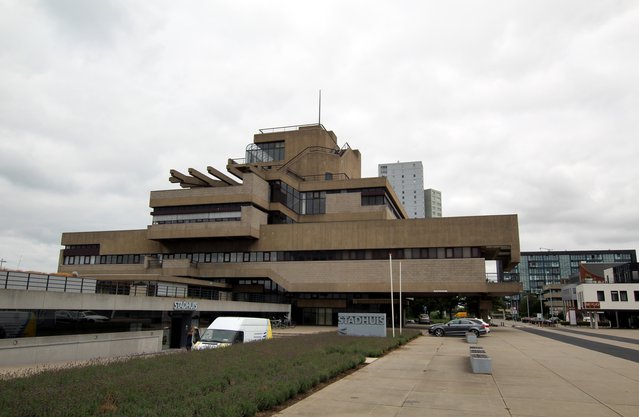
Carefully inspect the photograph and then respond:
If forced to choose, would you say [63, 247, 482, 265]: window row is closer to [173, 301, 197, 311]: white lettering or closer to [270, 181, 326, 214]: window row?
[270, 181, 326, 214]: window row

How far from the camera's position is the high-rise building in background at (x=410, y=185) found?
193625 mm

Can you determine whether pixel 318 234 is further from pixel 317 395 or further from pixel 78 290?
pixel 317 395

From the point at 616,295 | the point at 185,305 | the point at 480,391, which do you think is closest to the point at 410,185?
the point at 616,295

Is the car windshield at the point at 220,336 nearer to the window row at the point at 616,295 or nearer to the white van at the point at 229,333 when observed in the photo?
the white van at the point at 229,333

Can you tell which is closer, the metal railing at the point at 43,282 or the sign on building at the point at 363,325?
the metal railing at the point at 43,282

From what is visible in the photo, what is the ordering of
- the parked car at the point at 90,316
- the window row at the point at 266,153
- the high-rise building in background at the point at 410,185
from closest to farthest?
1. the parked car at the point at 90,316
2. the window row at the point at 266,153
3. the high-rise building in background at the point at 410,185

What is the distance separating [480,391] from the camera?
13570 millimetres

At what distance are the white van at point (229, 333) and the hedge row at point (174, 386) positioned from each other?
459 centimetres

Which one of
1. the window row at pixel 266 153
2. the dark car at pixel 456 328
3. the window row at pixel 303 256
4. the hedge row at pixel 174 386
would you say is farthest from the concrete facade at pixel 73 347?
the window row at pixel 266 153

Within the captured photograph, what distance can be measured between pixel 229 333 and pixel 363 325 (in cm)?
1393

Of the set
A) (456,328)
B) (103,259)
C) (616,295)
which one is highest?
(103,259)

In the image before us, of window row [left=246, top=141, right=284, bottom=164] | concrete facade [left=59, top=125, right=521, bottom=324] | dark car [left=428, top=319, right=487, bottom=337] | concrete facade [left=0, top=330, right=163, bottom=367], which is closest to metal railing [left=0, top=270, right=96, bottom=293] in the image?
concrete facade [left=0, top=330, right=163, bottom=367]

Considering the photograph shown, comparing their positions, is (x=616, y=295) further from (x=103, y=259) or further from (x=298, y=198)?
(x=103, y=259)

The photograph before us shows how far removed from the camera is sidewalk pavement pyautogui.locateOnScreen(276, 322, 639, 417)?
35.9 ft
